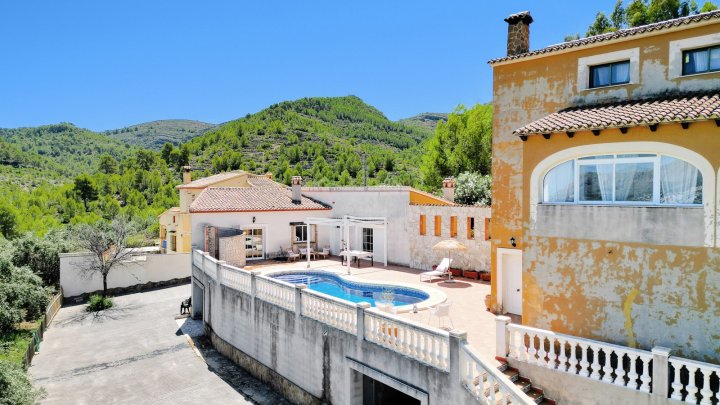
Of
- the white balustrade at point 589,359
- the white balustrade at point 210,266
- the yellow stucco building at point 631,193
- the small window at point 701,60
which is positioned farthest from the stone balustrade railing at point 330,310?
the small window at point 701,60

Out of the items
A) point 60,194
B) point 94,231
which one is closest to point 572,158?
point 94,231

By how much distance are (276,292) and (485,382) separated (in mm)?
8523

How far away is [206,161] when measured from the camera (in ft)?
253

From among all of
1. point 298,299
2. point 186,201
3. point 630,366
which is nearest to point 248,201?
point 186,201

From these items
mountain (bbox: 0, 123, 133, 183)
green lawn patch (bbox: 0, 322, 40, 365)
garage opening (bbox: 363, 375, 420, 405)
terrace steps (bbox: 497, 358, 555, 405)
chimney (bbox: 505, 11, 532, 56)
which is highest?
mountain (bbox: 0, 123, 133, 183)

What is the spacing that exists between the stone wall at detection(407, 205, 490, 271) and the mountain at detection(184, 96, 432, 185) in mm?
34112

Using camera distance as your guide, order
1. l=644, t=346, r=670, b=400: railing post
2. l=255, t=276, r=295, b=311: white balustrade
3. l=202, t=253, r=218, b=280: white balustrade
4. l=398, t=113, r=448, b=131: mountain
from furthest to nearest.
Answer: l=398, t=113, r=448, b=131: mountain
l=202, t=253, r=218, b=280: white balustrade
l=255, t=276, r=295, b=311: white balustrade
l=644, t=346, r=670, b=400: railing post

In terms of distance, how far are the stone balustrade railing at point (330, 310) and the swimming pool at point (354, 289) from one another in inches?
154

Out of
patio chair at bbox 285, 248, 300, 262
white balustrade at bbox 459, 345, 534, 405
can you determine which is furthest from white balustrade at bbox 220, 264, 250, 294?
white balustrade at bbox 459, 345, 534, 405

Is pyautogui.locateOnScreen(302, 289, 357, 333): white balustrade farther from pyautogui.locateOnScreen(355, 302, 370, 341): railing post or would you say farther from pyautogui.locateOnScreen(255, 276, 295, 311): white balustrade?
pyautogui.locateOnScreen(255, 276, 295, 311): white balustrade

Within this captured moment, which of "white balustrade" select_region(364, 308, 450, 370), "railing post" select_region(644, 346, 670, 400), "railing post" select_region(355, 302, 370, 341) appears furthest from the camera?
"railing post" select_region(355, 302, 370, 341)

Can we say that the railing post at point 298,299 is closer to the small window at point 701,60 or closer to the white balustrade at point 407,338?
the white balustrade at point 407,338

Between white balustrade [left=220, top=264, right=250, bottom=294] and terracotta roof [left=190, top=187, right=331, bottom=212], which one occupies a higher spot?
terracotta roof [left=190, top=187, right=331, bottom=212]

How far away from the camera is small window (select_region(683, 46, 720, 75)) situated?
10344 millimetres
